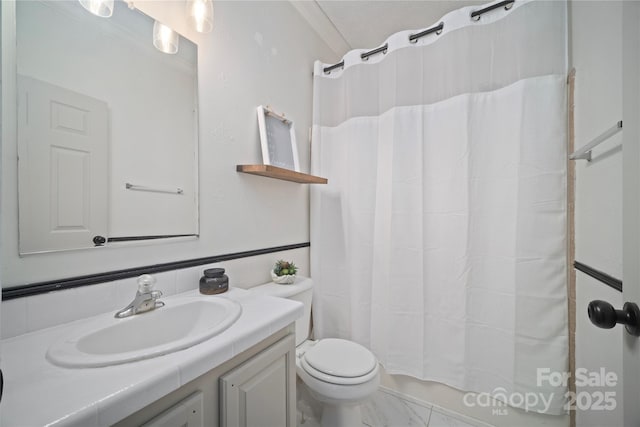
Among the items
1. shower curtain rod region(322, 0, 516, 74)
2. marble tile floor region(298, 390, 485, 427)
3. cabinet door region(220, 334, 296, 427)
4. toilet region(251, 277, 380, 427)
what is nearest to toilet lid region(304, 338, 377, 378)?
toilet region(251, 277, 380, 427)

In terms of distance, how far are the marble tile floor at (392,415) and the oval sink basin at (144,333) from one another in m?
0.94

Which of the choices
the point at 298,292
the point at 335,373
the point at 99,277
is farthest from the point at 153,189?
the point at 335,373

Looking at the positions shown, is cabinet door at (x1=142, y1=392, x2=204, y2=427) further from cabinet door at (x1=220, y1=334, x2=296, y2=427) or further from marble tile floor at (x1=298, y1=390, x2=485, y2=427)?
marble tile floor at (x1=298, y1=390, x2=485, y2=427)

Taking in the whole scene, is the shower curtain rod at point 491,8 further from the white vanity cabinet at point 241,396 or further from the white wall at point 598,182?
the white vanity cabinet at point 241,396

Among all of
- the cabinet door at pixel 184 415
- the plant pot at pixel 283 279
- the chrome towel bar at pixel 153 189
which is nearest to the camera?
the cabinet door at pixel 184 415

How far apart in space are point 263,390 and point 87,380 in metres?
0.49

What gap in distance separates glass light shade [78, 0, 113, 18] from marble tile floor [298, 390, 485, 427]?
1.99 metres

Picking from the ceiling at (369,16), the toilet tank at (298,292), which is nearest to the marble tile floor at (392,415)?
the toilet tank at (298,292)

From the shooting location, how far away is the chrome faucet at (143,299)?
2.92 feet

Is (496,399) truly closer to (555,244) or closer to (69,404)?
(555,244)

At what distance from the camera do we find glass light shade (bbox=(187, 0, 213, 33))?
111cm

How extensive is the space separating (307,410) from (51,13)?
202 centimetres

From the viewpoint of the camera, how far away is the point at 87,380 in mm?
562

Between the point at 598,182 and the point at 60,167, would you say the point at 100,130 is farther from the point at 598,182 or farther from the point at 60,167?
the point at 598,182
